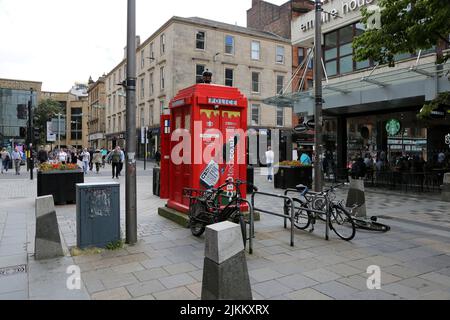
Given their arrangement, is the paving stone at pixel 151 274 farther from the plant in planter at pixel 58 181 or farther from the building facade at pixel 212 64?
the building facade at pixel 212 64

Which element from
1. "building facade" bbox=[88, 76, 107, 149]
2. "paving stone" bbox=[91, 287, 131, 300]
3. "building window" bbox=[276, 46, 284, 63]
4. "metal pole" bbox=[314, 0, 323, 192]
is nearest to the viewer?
"paving stone" bbox=[91, 287, 131, 300]

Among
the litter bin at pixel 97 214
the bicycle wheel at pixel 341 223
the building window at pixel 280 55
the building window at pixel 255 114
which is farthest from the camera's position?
the building window at pixel 280 55

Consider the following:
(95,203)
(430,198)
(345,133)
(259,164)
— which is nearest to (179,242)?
(95,203)

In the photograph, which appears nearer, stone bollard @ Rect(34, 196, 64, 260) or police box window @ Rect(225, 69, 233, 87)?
stone bollard @ Rect(34, 196, 64, 260)

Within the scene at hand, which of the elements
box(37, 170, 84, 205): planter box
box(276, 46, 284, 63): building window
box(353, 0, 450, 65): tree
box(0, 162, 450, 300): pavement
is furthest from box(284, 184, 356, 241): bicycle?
box(276, 46, 284, 63): building window

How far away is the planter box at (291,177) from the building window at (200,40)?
2322 centimetres

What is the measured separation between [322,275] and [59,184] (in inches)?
326

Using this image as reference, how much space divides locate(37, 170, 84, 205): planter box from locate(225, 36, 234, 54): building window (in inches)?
1116

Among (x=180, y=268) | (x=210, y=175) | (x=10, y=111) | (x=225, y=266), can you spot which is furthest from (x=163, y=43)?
(x=10, y=111)

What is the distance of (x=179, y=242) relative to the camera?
245 inches

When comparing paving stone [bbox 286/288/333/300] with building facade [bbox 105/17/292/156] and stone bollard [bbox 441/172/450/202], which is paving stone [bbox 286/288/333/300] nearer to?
stone bollard [bbox 441/172/450/202]

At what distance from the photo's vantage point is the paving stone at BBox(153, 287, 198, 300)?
12.9ft

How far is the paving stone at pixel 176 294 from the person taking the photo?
3945mm

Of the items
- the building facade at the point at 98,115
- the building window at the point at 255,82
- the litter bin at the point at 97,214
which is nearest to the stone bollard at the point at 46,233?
the litter bin at the point at 97,214
